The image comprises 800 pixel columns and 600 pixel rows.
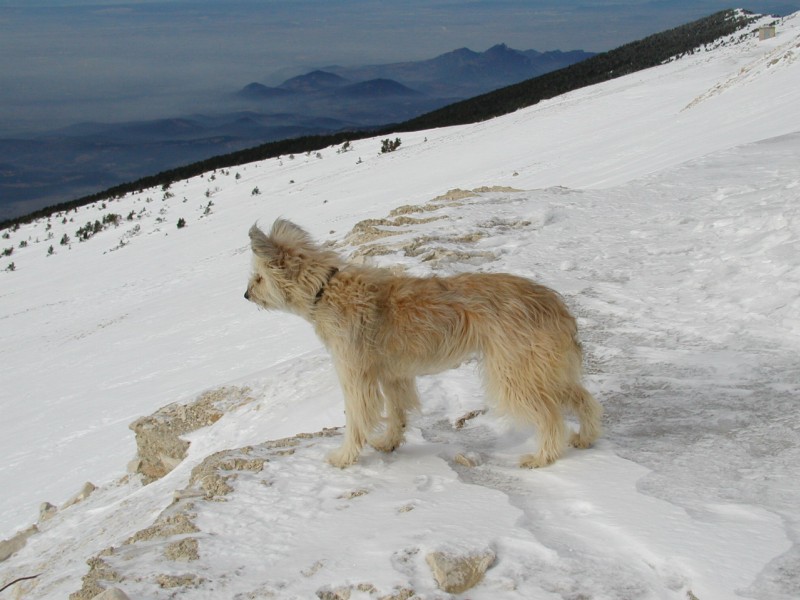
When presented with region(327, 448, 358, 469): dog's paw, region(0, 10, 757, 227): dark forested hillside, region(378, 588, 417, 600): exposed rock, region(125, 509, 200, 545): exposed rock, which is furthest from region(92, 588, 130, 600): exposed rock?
region(0, 10, 757, 227): dark forested hillside

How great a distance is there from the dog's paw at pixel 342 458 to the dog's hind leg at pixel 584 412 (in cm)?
150

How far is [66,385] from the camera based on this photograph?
11789mm

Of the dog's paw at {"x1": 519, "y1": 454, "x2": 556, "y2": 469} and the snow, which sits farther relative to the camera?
the dog's paw at {"x1": 519, "y1": 454, "x2": 556, "y2": 469}

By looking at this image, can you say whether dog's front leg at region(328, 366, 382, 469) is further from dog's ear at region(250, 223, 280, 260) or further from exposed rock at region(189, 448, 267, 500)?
dog's ear at region(250, 223, 280, 260)

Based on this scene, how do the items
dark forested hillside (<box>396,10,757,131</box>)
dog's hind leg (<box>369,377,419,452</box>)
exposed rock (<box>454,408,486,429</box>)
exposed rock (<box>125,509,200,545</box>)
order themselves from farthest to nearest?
dark forested hillside (<box>396,10,757,131</box>) → exposed rock (<box>454,408,486,429</box>) → dog's hind leg (<box>369,377,419,452</box>) → exposed rock (<box>125,509,200,545</box>)

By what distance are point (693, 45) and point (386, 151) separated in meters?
38.1

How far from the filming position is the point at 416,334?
200 inches

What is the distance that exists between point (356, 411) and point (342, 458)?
0.34 meters

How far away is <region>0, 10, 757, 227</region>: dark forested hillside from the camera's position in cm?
5569

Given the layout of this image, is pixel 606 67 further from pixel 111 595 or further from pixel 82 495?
pixel 111 595

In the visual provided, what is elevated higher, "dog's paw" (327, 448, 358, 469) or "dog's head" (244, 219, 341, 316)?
"dog's head" (244, 219, 341, 316)

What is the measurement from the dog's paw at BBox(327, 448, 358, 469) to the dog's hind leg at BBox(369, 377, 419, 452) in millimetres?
337

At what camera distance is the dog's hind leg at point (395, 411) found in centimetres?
554

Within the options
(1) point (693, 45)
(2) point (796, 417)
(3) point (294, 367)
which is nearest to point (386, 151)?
(3) point (294, 367)
